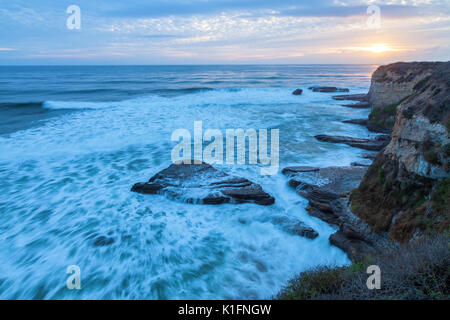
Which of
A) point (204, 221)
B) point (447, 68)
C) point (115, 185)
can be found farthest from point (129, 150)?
point (447, 68)

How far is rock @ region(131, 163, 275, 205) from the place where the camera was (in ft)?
24.2

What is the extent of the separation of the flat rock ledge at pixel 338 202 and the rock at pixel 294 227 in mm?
442

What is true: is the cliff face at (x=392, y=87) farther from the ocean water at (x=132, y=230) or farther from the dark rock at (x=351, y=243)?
the dark rock at (x=351, y=243)

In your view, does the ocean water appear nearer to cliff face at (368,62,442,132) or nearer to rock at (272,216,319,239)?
rock at (272,216,319,239)

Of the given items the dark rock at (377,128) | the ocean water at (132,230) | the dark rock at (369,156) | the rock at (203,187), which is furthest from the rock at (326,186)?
the dark rock at (377,128)

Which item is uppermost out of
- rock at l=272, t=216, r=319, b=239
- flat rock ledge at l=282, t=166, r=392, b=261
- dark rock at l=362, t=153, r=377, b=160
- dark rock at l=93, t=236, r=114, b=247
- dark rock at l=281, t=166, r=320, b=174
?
dark rock at l=362, t=153, r=377, b=160

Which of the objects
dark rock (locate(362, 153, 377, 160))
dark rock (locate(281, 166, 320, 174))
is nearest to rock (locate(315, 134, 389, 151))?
dark rock (locate(362, 153, 377, 160))

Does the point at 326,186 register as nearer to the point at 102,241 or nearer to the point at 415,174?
the point at 415,174

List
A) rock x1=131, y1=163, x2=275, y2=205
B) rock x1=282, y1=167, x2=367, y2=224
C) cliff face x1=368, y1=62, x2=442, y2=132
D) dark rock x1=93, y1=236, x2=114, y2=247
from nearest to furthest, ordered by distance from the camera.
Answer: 1. dark rock x1=93, y1=236, x2=114, y2=247
2. rock x1=282, y1=167, x2=367, y2=224
3. rock x1=131, y1=163, x2=275, y2=205
4. cliff face x1=368, y1=62, x2=442, y2=132

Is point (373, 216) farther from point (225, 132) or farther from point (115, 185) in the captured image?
point (225, 132)

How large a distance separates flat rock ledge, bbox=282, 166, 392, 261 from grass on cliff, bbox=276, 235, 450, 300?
5.75ft

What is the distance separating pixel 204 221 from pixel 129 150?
7299 mm

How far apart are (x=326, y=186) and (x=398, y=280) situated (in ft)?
15.5

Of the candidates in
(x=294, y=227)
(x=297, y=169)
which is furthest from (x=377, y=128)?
(x=294, y=227)
